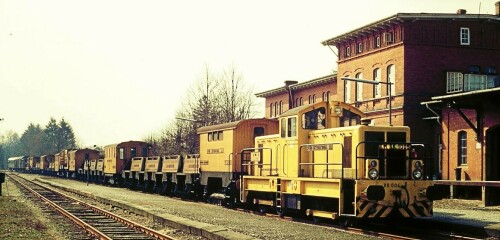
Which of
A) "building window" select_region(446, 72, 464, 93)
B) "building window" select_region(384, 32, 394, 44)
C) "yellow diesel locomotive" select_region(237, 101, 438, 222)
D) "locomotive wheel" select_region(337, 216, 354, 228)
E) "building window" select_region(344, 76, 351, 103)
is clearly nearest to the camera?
"yellow diesel locomotive" select_region(237, 101, 438, 222)

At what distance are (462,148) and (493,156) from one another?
8.37 ft

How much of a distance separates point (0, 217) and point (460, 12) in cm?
3327

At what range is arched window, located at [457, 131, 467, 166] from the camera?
3223 centimetres

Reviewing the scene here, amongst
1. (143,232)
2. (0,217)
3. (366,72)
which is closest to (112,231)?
(143,232)

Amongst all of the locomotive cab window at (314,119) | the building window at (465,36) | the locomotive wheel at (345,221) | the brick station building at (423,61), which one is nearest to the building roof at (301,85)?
the brick station building at (423,61)

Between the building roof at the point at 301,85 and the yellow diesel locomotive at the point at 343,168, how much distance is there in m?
32.9

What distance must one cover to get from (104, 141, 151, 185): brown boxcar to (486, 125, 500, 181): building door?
972 inches

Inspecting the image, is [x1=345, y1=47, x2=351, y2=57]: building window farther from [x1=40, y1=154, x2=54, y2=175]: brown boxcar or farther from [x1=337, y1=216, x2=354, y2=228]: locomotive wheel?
[x1=40, y1=154, x2=54, y2=175]: brown boxcar

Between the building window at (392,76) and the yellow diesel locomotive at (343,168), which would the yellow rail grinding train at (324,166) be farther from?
the building window at (392,76)

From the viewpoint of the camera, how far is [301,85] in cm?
5894

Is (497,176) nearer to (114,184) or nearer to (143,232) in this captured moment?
(143,232)

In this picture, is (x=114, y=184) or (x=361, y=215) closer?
(x=361, y=215)

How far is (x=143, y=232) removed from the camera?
17375mm

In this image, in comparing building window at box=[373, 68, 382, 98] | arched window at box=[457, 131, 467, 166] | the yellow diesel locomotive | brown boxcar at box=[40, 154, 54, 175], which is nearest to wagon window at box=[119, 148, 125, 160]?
building window at box=[373, 68, 382, 98]
